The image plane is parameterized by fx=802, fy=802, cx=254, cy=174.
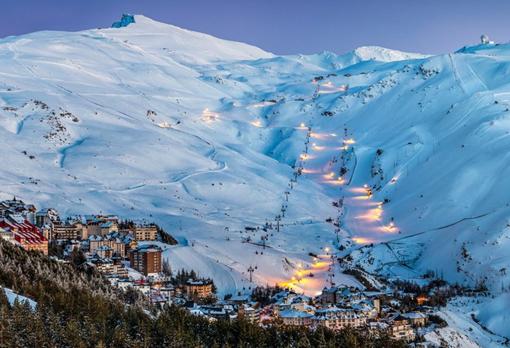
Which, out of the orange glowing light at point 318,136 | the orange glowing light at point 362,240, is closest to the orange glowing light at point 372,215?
the orange glowing light at point 362,240

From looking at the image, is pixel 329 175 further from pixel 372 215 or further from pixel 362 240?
pixel 362 240

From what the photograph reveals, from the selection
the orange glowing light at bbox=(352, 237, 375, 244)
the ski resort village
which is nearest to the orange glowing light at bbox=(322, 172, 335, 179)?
the orange glowing light at bbox=(352, 237, 375, 244)

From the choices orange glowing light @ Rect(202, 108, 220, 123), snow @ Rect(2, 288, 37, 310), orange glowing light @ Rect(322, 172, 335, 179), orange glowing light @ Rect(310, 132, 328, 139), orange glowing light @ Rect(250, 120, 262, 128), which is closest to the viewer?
snow @ Rect(2, 288, 37, 310)

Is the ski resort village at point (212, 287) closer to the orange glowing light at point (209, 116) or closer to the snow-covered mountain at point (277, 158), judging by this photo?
the snow-covered mountain at point (277, 158)

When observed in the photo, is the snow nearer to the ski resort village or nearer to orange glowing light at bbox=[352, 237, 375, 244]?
the ski resort village

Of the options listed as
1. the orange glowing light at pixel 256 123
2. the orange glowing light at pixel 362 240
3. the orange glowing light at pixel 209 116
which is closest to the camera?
the orange glowing light at pixel 362 240

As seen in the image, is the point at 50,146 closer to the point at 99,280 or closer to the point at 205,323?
the point at 99,280

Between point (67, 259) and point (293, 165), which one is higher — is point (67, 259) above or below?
below

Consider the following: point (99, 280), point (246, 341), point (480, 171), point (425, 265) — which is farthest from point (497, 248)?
point (246, 341)

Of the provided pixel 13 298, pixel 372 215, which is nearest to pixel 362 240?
pixel 372 215
